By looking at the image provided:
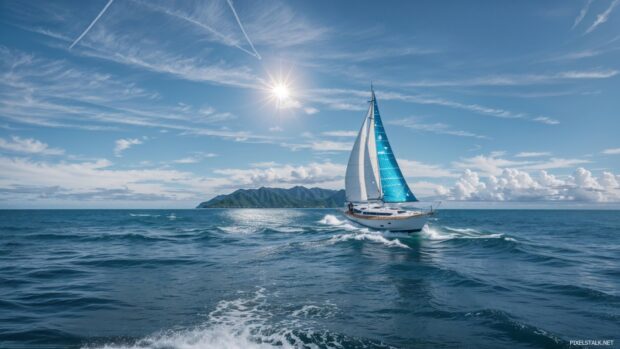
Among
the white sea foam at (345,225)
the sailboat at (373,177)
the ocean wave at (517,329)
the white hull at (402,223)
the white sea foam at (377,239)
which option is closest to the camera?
the ocean wave at (517,329)

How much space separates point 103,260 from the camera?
92.5 ft

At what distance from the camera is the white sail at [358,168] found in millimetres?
54344

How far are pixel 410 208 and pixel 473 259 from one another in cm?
1689

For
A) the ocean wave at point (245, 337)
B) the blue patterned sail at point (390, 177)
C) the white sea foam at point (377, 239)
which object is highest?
the blue patterned sail at point (390, 177)

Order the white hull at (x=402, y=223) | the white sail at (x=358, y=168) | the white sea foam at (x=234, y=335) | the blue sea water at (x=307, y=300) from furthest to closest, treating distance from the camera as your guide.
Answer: the white sail at (x=358, y=168), the white hull at (x=402, y=223), the blue sea water at (x=307, y=300), the white sea foam at (x=234, y=335)

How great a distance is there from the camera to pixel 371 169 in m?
53.1

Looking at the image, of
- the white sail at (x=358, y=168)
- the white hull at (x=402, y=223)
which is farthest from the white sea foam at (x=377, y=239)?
the white sail at (x=358, y=168)

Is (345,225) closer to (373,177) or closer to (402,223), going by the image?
(373,177)

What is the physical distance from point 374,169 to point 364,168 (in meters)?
1.87

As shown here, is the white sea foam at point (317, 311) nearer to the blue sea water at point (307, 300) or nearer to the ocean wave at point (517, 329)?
Result: the blue sea water at point (307, 300)

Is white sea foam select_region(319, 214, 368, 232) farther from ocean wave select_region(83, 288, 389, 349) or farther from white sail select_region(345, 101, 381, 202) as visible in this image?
ocean wave select_region(83, 288, 389, 349)

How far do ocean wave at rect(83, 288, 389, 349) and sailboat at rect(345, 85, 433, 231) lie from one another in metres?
34.9

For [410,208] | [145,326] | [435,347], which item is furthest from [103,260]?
[410,208]

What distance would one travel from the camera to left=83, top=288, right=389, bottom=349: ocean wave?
11.0 metres
